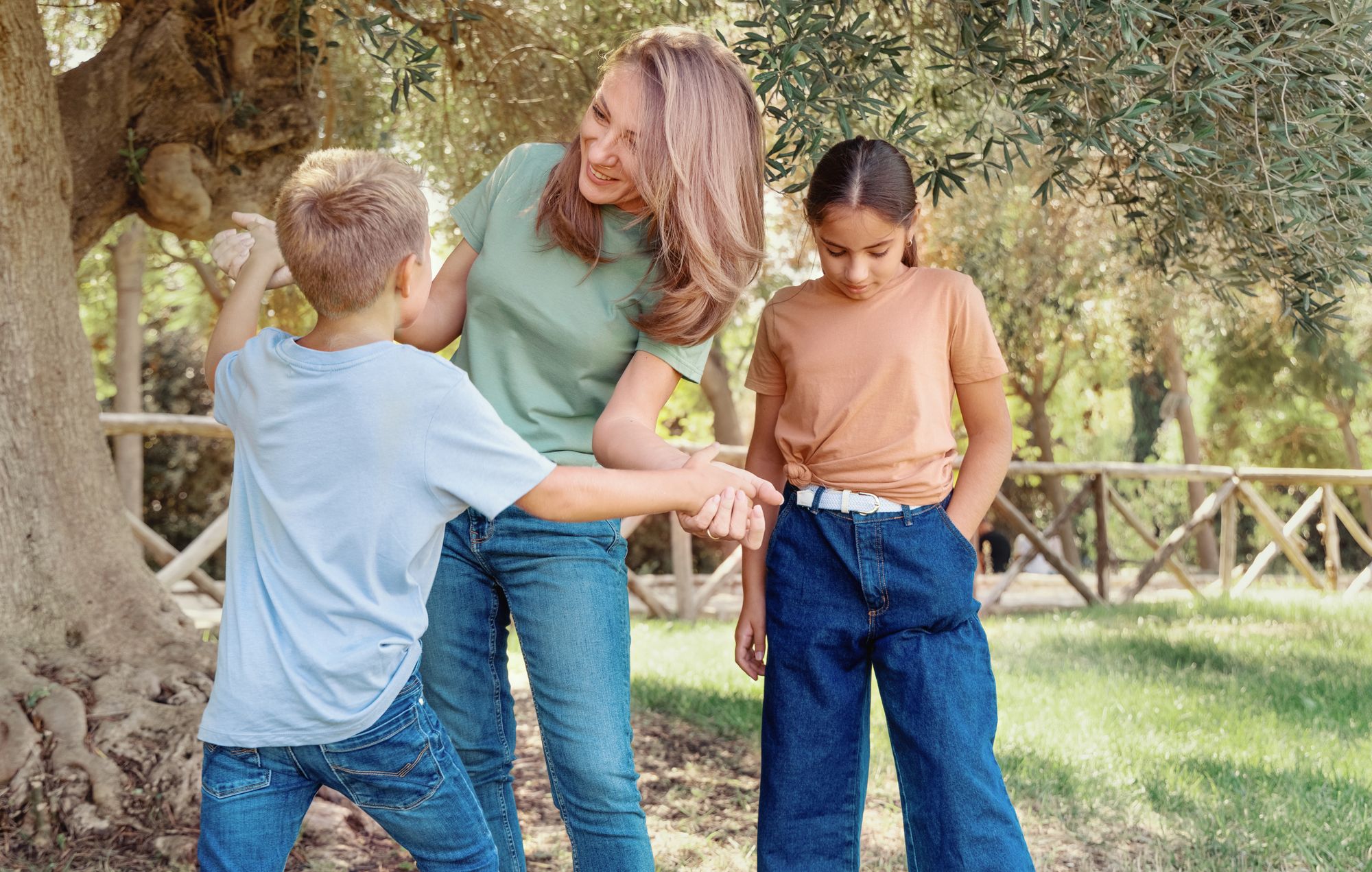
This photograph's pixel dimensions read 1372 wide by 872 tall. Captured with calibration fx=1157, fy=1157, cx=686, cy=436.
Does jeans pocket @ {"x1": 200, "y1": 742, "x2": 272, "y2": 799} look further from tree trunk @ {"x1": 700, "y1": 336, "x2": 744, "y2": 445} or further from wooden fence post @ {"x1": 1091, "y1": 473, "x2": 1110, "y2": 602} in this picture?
tree trunk @ {"x1": 700, "y1": 336, "x2": 744, "y2": 445}

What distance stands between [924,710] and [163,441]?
35.9ft

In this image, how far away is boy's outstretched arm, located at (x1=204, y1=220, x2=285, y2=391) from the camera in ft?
6.11

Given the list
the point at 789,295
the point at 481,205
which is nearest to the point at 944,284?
the point at 789,295

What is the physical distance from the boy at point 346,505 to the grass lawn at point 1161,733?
172 cm

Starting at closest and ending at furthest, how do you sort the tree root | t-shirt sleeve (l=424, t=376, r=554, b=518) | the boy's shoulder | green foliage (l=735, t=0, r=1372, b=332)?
t-shirt sleeve (l=424, t=376, r=554, b=518), the boy's shoulder, green foliage (l=735, t=0, r=1372, b=332), the tree root

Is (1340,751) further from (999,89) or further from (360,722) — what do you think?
(360,722)

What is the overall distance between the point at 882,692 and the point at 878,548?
301mm

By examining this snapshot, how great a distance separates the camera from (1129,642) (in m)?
6.41

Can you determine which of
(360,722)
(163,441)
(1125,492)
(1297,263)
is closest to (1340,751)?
(1297,263)

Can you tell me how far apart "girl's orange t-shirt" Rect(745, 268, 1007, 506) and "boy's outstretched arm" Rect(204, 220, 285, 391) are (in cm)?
101

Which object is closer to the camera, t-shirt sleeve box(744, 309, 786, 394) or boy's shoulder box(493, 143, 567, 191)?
boy's shoulder box(493, 143, 567, 191)

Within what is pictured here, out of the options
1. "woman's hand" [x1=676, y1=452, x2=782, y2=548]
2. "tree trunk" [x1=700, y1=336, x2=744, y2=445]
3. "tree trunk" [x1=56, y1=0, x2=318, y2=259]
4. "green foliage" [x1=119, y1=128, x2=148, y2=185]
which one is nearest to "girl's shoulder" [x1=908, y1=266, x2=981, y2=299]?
"woman's hand" [x1=676, y1=452, x2=782, y2=548]

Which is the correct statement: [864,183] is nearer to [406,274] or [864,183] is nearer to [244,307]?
[406,274]

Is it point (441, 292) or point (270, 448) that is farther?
point (441, 292)
